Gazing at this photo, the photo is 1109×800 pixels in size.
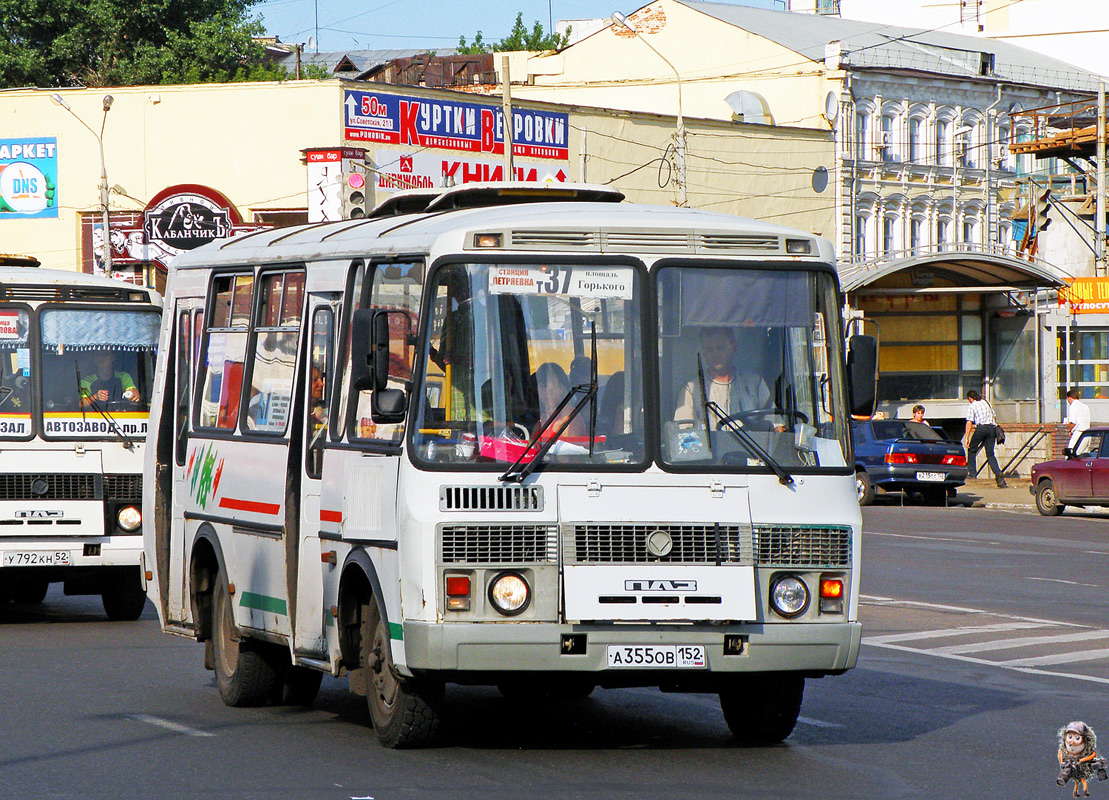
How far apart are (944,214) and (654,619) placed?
59.0 meters

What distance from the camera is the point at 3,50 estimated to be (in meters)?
66.6

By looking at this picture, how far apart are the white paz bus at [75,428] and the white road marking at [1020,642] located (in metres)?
6.05

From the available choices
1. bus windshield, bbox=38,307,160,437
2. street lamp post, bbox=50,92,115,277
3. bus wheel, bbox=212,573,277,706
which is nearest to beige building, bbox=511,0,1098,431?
street lamp post, bbox=50,92,115,277

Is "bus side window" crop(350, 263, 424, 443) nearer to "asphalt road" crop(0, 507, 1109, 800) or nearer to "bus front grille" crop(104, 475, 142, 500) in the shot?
"asphalt road" crop(0, 507, 1109, 800)

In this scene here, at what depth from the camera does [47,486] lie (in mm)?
14781

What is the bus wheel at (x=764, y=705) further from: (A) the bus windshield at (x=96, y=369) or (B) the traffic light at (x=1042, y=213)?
(B) the traffic light at (x=1042, y=213)

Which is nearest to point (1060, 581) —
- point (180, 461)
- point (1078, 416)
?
point (180, 461)

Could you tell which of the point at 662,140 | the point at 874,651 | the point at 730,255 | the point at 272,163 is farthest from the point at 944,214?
the point at 730,255

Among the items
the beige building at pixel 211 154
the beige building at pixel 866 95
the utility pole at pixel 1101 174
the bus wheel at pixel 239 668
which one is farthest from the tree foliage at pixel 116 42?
the bus wheel at pixel 239 668

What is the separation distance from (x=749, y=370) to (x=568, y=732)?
2.16 metres

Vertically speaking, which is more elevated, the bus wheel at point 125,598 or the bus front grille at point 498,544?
the bus front grille at point 498,544

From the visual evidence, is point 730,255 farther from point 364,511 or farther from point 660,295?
point 364,511

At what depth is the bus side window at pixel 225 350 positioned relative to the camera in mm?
10586

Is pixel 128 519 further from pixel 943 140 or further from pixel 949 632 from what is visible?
pixel 943 140
